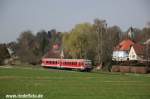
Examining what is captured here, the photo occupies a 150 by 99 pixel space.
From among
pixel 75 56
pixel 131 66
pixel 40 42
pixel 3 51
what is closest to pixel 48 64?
pixel 75 56

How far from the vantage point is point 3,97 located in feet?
66.1

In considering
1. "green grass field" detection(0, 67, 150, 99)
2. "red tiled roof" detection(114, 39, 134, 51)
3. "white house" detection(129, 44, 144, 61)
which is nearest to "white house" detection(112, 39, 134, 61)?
"red tiled roof" detection(114, 39, 134, 51)

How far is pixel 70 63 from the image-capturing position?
7494cm

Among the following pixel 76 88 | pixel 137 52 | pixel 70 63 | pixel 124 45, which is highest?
pixel 124 45

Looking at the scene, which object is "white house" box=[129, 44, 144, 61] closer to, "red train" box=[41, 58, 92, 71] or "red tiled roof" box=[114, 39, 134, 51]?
"red tiled roof" box=[114, 39, 134, 51]

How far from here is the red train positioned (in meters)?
69.8

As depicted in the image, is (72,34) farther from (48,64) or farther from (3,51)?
(3,51)

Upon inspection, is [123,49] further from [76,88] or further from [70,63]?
[76,88]

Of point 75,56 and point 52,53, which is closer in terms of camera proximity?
point 75,56

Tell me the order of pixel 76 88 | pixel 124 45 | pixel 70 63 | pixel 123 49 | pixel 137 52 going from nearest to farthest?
pixel 76 88, pixel 70 63, pixel 137 52, pixel 123 49, pixel 124 45

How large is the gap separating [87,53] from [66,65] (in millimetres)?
15155

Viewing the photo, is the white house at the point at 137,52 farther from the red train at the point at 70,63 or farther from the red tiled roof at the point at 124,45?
the red train at the point at 70,63

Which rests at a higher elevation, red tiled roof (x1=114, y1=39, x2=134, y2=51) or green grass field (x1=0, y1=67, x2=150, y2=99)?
red tiled roof (x1=114, y1=39, x2=134, y2=51)

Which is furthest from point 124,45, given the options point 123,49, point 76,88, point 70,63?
point 76,88
